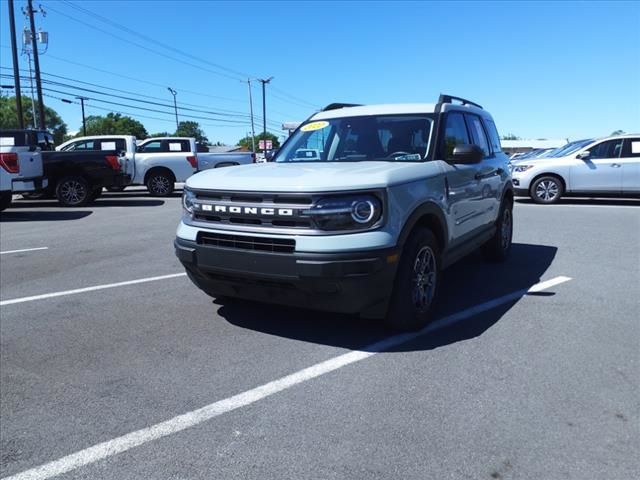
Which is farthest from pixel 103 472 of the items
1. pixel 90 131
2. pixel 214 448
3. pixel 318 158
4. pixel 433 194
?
pixel 90 131

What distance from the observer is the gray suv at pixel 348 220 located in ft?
12.0

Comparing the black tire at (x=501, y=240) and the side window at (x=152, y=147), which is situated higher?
the side window at (x=152, y=147)

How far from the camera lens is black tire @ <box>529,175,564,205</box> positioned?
47.0 ft

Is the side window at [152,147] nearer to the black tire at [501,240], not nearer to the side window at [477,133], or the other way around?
the black tire at [501,240]

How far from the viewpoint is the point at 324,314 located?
479cm

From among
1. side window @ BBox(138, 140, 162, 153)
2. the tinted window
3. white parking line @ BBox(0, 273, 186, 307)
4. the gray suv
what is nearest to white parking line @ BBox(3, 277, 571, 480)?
the gray suv

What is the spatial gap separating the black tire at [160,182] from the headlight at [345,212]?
50.8 ft

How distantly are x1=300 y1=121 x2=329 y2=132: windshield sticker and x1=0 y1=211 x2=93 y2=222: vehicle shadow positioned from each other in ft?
28.0

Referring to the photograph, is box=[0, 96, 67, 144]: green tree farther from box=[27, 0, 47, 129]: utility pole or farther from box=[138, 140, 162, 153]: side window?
box=[138, 140, 162, 153]: side window

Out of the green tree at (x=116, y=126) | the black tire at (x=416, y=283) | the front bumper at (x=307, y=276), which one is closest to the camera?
the front bumper at (x=307, y=276)

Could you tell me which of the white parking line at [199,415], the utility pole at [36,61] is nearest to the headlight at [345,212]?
the white parking line at [199,415]

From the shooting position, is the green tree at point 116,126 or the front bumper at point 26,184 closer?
the front bumper at point 26,184

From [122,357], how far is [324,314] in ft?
5.76

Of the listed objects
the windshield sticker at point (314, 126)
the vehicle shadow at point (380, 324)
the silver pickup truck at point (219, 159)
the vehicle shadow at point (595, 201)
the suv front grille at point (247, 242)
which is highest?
the silver pickup truck at point (219, 159)
